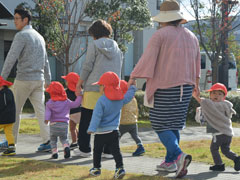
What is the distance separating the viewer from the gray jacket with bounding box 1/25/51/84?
22.3 ft

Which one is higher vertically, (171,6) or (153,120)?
(171,6)

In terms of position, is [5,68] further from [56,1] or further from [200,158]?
[56,1]

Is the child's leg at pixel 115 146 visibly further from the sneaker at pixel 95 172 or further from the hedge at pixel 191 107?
the hedge at pixel 191 107

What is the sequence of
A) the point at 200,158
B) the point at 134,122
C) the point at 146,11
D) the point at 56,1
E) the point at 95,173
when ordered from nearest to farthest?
the point at 95,173
the point at 200,158
the point at 134,122
the point at 56,1
the point at 146,11

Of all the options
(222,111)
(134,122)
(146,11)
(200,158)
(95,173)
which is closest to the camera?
(95,173)

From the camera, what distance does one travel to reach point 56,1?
15.3 metres

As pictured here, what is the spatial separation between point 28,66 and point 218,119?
9.47 feet

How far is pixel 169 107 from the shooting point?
5.21 meters

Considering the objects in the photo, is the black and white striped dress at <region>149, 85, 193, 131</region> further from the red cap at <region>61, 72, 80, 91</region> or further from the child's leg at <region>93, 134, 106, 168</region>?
the red cap at <region>61, 72, 80, 91</region>

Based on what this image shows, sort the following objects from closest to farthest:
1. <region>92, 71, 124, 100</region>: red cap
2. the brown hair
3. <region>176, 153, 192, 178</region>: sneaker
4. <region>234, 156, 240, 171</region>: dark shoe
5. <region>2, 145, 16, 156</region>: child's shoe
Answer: <region>176, 153, 192, 178</region>: sneaker, <region>92, 71, 124, 100</region>: red cap, <region>234, 156, 240, 171</region>: dark shoe, the brown hair, <region>2, 145, 16, 156</region>: child's shoe

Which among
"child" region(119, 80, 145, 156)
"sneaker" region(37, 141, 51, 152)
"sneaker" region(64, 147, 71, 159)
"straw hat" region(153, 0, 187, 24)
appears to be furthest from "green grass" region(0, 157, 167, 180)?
"straw hat" region(153, 0, 187, 24)

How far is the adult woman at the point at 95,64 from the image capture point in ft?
20.6

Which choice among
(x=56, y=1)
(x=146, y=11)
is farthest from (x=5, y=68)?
(x=146, y=11)

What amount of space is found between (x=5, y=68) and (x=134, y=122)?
2068mm
